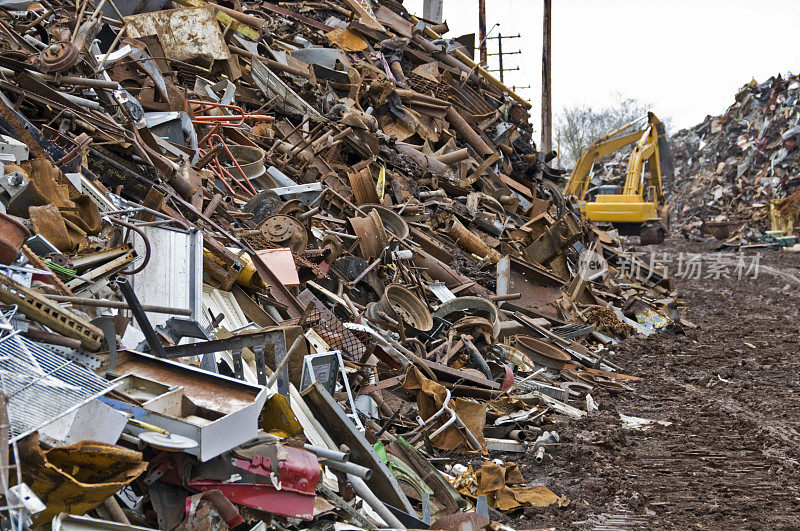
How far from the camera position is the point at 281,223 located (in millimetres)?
7004

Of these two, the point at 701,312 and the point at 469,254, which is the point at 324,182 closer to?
the point at 469,254

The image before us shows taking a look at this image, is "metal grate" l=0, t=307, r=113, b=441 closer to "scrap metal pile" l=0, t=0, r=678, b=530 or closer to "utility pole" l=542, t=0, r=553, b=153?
"scrap metal pile" l=0, t=0, r=678, b=530

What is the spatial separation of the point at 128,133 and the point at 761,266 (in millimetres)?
16417

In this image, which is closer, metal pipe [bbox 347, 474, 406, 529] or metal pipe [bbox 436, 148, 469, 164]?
metal pipe [bbox 347, 474, 406, 529]

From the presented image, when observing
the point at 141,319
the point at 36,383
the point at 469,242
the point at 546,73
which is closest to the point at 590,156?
the point at 546,73

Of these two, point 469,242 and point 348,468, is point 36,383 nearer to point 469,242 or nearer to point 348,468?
point 348,468

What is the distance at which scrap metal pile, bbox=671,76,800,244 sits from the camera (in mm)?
24297

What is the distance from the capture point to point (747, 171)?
28938mm

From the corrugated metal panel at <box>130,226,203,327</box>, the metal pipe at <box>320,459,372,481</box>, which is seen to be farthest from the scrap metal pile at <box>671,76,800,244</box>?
the metal pipe at <box>320,459,372,481</box>

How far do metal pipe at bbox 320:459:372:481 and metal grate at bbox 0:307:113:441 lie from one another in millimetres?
1248

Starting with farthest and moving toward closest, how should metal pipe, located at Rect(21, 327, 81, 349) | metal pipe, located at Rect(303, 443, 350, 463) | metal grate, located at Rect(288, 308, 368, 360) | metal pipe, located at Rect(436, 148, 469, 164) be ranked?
metal pipe, located at Rect(436, 148, 469, 164) → metal grate, located at Rect(288, 308, 368, 360) → metal pipe, located at Rect(303, 443, 350, 463) → metal pipe, located at Rect(21, 327, 81, 349)

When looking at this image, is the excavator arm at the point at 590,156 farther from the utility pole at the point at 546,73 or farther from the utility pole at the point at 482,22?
the utility pole at the point at 482,22

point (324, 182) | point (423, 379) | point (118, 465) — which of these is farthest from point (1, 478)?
point (324, 182)

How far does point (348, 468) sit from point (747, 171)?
95.5 ft
